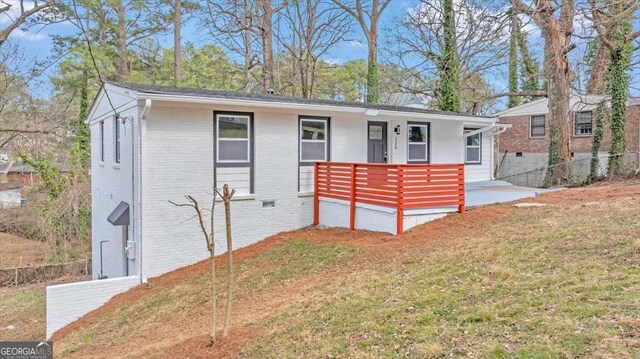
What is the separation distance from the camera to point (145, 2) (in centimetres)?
2147

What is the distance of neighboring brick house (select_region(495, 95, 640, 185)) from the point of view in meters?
19.7

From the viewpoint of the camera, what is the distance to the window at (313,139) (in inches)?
429

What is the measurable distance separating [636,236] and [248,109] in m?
7.62

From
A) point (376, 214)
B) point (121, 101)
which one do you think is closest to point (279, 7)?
point (121, 101)

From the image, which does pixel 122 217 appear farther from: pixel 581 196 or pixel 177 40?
pixel 177 40

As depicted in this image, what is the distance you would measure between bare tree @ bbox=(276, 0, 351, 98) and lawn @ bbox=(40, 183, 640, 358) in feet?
52.5

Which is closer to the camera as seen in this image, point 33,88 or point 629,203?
point 629,203

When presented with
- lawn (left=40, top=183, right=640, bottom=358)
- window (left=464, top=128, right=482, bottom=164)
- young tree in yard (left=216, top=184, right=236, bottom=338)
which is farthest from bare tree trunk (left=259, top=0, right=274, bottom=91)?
young tree in yard (left=216, top=184, right=236, bottom=338)

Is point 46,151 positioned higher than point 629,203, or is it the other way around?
point 46,151

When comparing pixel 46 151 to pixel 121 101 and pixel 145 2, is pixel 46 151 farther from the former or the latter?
pixel 121 101

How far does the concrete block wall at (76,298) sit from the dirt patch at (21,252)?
1038 centimetres

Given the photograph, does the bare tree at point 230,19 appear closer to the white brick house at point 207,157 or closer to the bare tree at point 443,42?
the bare tree at point 443,42

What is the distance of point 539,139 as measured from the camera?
22906 millimetres

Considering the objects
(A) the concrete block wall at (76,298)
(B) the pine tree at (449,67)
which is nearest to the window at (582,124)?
(B) the pine tree at (449,67)
